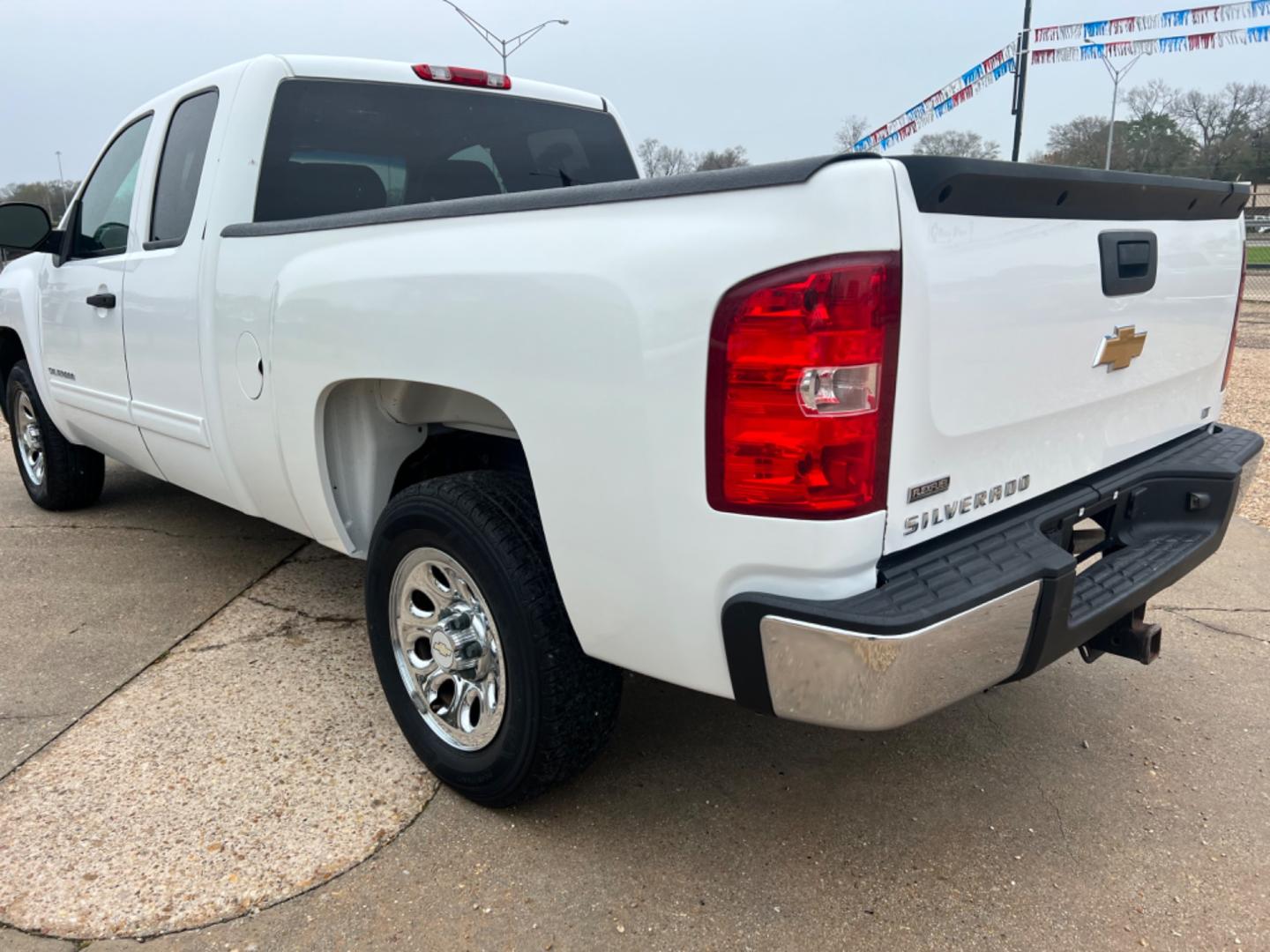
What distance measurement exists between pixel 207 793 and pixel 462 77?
270 centimetres

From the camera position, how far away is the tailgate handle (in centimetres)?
216

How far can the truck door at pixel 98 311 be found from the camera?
3.79 metres

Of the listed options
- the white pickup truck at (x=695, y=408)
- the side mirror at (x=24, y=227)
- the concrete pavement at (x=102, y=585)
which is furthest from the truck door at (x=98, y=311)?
the concrete pavement at (x=102, y=585)

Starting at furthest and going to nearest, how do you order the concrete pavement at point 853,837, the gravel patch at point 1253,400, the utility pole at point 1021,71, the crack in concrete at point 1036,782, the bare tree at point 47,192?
the bare tree at point 47,192
the utility pole at point 1021,71
the gravel patch at point 1253,400
the crack in concrete at point 1036,782
the concrete pavement at point 853,837

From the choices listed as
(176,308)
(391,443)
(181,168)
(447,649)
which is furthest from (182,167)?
(447,649)

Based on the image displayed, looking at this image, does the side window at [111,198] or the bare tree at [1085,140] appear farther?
the bare tree at [1085,140]

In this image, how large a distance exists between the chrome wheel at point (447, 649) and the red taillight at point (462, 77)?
6.66ft

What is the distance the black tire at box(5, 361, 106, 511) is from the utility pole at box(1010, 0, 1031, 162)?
14.6 metres

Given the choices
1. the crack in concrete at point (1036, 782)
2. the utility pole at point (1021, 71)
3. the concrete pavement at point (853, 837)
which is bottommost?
the crack in concrete at point (1036, 782)

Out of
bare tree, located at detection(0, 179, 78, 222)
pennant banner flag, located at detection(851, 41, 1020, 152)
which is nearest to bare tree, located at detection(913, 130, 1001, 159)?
pennant banner flag, located at detection(851, 41, 1020, 152)

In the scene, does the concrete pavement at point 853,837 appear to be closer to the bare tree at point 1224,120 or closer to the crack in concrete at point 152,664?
the crack in concrete at point 152,664

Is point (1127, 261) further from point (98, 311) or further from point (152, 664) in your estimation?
point (98, 311)

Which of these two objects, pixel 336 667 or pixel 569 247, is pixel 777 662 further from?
pixel 336 667

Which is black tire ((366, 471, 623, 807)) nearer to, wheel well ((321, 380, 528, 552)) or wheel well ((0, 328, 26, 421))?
wheel well ((321, 380, 528, 552))
